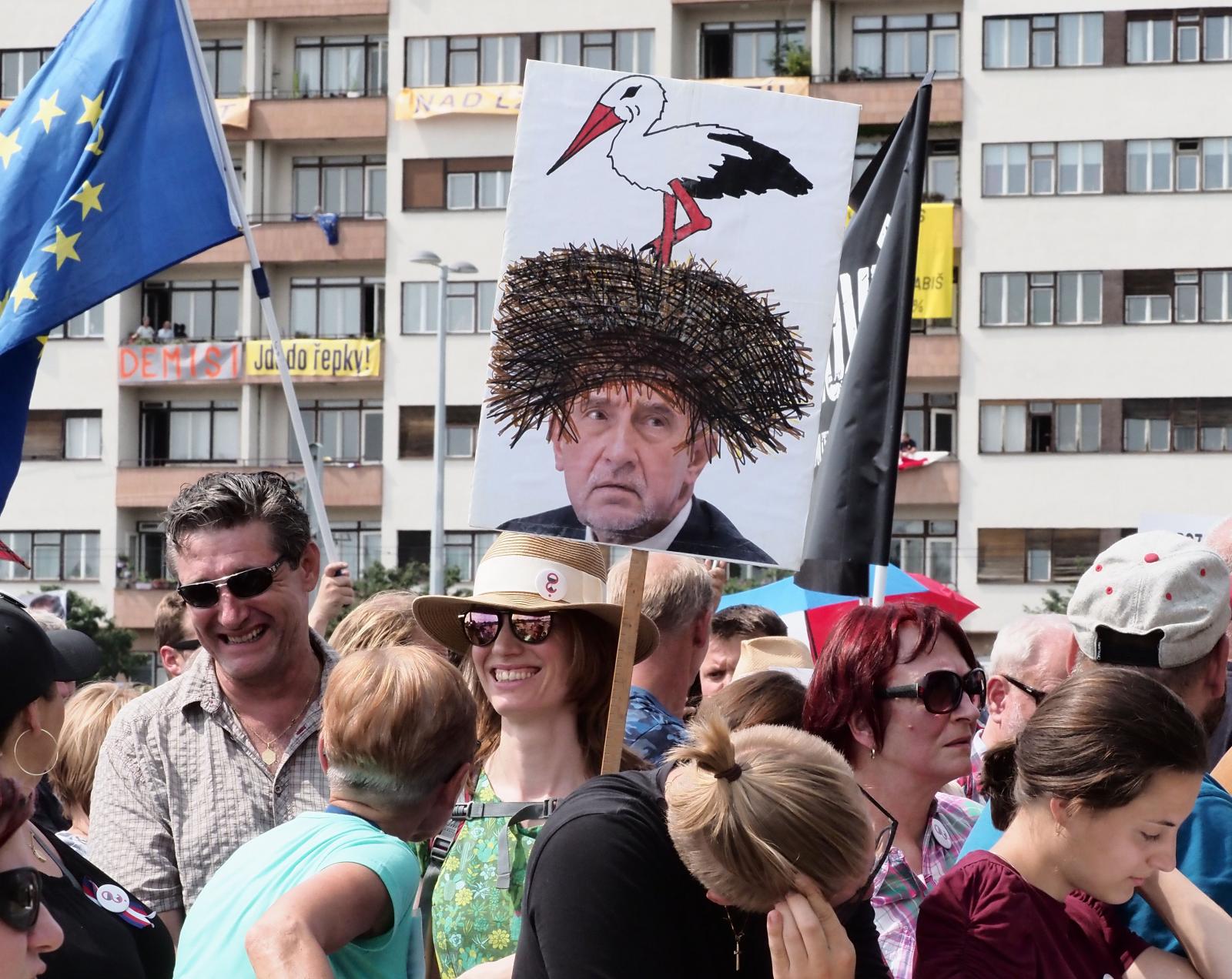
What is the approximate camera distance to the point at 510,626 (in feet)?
14.6

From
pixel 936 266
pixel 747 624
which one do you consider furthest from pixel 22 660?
pixel 936 266

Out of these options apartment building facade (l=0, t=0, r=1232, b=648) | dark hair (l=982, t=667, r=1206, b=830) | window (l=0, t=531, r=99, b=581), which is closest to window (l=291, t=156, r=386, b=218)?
apartment building facade (l=0, t=0, r=1232, b=648)

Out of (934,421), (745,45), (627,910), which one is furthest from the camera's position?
(745,45)

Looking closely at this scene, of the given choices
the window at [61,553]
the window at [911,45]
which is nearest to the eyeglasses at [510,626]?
the window at [911,45]

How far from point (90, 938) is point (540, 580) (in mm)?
1607

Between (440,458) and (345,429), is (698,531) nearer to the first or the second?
(440,458)

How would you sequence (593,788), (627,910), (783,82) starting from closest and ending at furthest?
(627,910) → (593,788) → (783,82)

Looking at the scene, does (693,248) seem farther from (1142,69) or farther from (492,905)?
(1142,69)

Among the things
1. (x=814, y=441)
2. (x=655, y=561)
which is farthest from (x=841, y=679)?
(x=655, y=561)

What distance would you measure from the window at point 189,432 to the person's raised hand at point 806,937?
39.6m

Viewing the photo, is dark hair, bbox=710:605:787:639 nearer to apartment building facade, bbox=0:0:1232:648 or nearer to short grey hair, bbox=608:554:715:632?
short grey hair, bbox=608:554:715:632

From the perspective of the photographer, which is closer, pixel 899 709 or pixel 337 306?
pixel 899 709

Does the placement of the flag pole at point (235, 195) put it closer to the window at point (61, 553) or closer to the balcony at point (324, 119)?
the balcony at point (324, 119)

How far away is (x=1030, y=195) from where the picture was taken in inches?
1521
